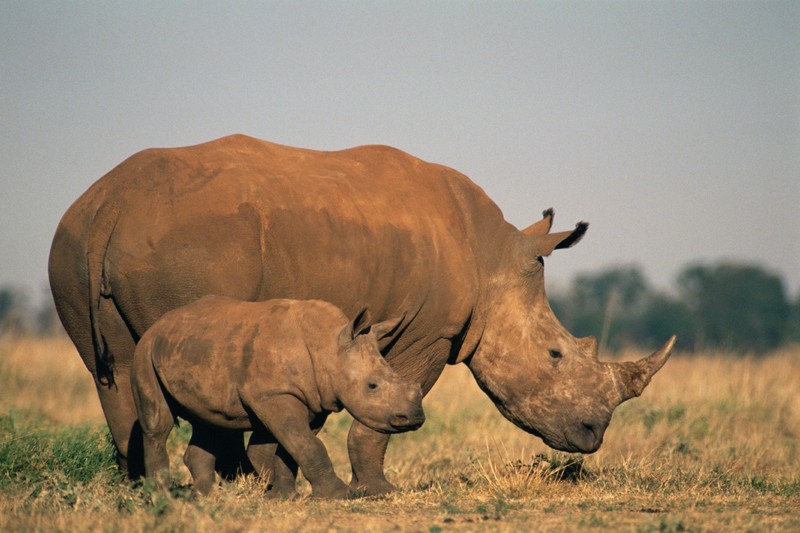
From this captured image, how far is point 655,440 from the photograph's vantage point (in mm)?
→ 10867

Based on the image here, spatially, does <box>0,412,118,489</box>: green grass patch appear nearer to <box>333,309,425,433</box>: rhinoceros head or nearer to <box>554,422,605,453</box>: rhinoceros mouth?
<box>333,309,425,433</box>: rhinoceros head

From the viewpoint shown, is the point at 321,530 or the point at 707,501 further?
the point at 707,501

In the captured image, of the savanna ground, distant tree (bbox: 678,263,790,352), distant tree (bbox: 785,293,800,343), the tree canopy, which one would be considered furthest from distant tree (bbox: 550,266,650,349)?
the savanna ground

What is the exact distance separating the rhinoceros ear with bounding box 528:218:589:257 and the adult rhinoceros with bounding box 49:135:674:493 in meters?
0.01

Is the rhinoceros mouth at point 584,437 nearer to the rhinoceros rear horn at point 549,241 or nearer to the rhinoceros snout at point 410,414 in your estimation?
the rhinoceros rear horn at point 549,241

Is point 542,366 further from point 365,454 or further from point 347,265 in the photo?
point 347,265

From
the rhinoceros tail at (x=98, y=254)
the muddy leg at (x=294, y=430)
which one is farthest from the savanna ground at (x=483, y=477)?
the rhinoceros tail at (x=98, y=254)

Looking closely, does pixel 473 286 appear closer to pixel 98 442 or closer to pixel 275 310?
pixel 275 310

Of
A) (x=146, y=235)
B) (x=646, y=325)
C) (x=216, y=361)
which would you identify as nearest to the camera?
(x=216, y=361)

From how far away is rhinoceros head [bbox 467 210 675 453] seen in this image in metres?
8.05

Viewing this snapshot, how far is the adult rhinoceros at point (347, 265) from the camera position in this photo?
6.50 meters

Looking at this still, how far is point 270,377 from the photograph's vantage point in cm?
599

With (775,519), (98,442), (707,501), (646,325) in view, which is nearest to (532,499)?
(707,501)

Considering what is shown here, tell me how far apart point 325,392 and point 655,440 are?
18.5 ft
